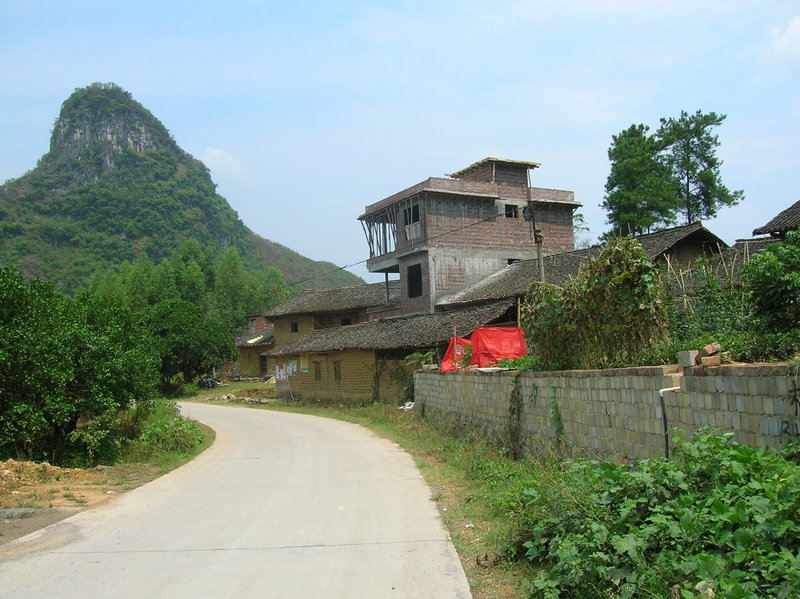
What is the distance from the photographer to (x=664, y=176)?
4025 cm

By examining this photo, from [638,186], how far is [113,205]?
84.1 metres

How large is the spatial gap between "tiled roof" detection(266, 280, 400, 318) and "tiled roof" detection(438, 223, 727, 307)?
1038cm

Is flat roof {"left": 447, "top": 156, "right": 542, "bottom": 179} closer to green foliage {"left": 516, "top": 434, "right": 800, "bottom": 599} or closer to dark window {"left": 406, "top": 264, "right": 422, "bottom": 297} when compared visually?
dark window {"left": 406, "top": 264, "right": 422, "bottom": 297}

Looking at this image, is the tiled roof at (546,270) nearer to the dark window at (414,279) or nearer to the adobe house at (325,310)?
the dark window at (414,279)

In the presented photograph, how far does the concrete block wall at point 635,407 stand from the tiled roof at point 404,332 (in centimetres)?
935

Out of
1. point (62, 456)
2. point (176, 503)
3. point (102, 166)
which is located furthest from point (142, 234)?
point (176, 503)

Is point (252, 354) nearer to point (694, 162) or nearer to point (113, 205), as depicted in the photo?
point (694, 162)

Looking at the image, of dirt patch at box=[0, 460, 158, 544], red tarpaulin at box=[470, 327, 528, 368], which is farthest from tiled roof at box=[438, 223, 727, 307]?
dirt patch at box=[0, 460, 158, 544]

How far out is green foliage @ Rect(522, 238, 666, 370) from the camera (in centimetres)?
932

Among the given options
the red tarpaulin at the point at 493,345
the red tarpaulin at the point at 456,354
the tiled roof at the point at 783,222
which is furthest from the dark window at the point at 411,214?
the tiled roof at the point at 783,222

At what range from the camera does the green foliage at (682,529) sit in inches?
157

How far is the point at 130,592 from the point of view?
5781 mm

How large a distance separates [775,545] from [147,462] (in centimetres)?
1364

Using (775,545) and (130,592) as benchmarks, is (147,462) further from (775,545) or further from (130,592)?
(775,545)
